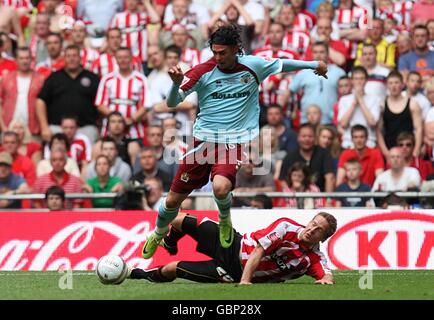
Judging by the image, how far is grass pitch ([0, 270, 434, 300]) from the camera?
12156 millimetres

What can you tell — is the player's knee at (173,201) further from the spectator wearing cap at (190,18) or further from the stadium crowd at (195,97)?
the spectator wearing cap at (190,18)

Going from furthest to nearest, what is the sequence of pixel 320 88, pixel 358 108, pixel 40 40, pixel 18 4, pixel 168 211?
pixel 18 4
pixel 40 40
pixel 320 88
pixel 358 108
pixel 168 211

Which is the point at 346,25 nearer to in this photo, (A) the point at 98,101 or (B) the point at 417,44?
(B) the point at 417,44

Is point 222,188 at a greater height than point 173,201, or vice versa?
point 222,188

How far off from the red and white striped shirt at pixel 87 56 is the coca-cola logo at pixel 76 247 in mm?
5528

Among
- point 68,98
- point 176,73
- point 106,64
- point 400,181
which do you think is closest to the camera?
point 176,73

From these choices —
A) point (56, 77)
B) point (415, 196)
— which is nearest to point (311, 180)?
point (415, 196)

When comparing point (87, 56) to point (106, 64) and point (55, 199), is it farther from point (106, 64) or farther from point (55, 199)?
point (55, 199)

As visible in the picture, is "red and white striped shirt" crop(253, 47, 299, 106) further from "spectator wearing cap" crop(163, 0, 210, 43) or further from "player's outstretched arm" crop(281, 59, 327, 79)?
"player's outstretched arm" crop(281, 59, 327, 79)

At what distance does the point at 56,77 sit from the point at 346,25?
5089 mm

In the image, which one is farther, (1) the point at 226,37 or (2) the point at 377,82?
(2) the point at 377,82

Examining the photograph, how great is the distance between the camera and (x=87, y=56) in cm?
2197

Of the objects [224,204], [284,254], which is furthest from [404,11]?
[284,254]

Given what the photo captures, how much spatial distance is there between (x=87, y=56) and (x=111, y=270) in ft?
30.0
